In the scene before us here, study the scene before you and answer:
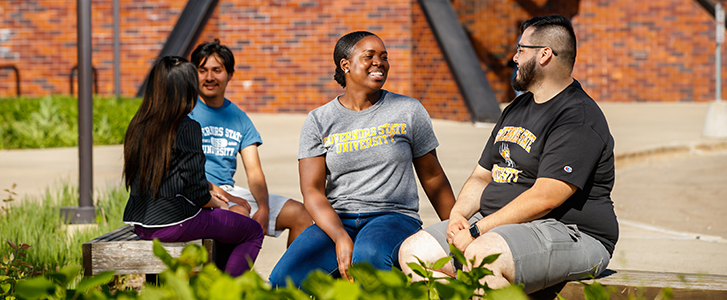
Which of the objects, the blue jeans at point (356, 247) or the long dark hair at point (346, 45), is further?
the long dark hair at point (346, 45)

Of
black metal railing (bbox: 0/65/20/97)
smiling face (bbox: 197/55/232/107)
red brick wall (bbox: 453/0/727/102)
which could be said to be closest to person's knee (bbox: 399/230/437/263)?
smiling face (bbox: 197/55/232/107)

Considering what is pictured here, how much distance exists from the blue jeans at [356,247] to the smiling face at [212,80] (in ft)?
3.56

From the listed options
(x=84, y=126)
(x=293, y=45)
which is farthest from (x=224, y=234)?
(x=293, y=45)

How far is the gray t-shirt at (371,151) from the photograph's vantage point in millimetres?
2871

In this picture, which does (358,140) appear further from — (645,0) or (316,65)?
(645,0)

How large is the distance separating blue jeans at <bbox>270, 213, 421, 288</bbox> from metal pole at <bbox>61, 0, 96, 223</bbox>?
2481 millimetres

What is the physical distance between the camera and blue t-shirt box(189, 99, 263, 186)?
3.49 meters

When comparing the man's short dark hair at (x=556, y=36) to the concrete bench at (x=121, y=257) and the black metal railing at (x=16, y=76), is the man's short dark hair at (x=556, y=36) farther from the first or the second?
the black metal railing at (x=16, y=76)

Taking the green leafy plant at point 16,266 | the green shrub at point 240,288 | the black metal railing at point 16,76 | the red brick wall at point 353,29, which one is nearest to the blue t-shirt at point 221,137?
the green leafy plant at point 16,266

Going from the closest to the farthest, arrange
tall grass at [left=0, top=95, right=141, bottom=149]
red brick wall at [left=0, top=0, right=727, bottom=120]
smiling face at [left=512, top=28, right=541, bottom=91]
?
smiling face at [left=512, top=28, right=541, bottom=91]
tall grass at [left=0, top=95, right=141, bottom=149]
red brick wall at [left=0, top=0, right=727, bottom=120]

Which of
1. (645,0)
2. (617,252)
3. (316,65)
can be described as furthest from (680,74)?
(617,252)

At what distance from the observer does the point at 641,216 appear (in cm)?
573

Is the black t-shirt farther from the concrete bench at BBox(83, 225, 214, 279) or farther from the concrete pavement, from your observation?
the concrete bench at BBox(83, 225, 214, 279)

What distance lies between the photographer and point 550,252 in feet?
7.31
